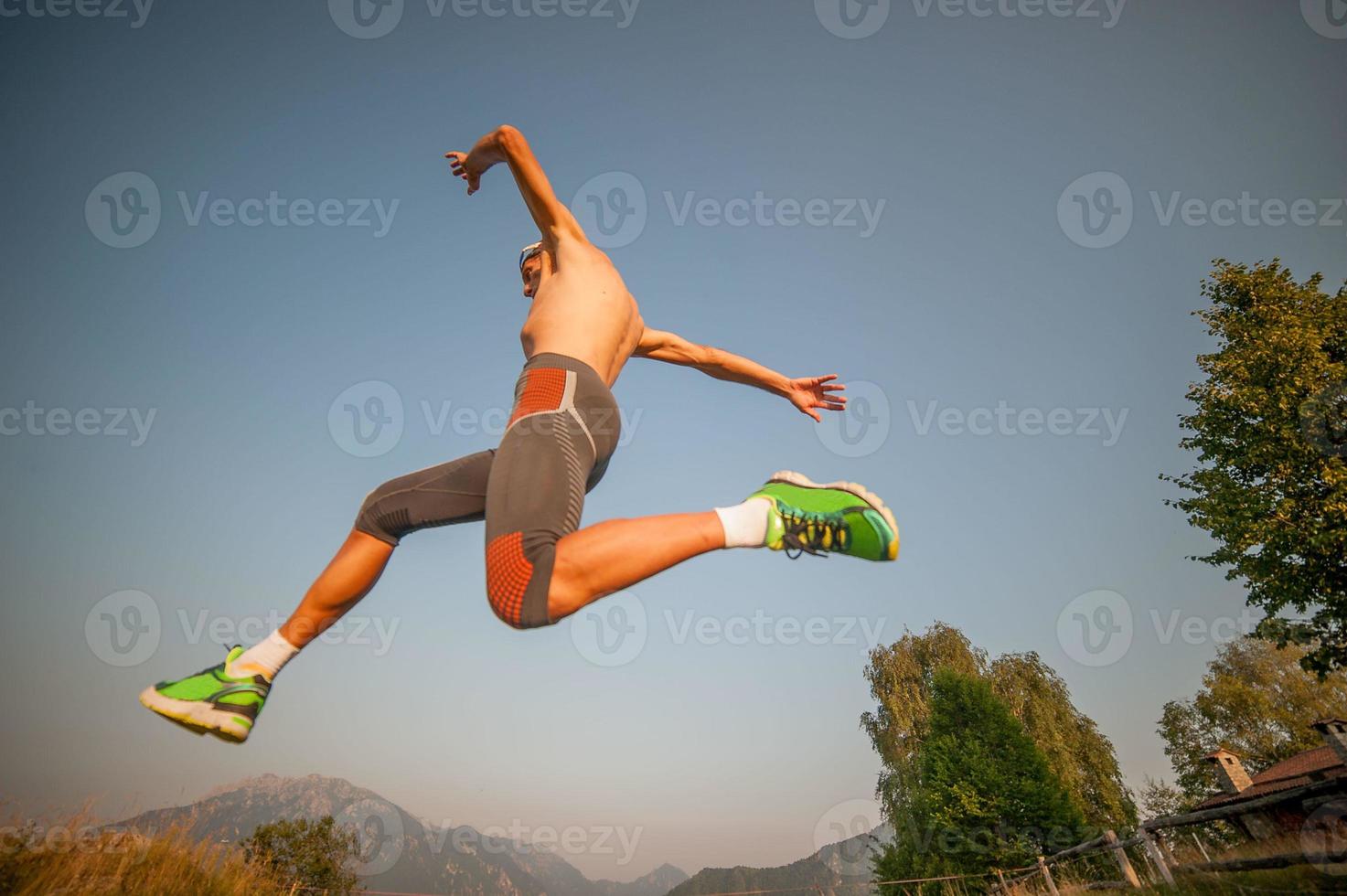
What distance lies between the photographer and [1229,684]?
80.1 feet

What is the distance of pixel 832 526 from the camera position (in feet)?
6.68

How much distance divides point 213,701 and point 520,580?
1.30m

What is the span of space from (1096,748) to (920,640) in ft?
24.0

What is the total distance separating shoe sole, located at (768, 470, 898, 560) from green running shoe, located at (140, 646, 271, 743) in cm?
211

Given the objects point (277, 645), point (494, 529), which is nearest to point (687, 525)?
point (494, 529)

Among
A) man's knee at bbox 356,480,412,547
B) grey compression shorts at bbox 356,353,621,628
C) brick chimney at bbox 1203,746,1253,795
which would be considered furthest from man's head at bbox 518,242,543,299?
brick chimney at bbox 1203,746,1253,795

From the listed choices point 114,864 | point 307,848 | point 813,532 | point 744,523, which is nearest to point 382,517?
point 744,523

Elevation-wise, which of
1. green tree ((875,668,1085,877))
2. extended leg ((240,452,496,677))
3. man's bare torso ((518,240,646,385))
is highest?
man's bare torso ((518,240,646,385))

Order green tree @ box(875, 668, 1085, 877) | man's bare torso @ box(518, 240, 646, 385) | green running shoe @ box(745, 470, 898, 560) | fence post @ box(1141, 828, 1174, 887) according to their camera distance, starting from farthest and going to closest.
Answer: green tree @ box(875, 668, 1085, 877)
fence post @ box(1141, 828, 1174, 887)
man's bare torso @ box(518, 240, 646, 385)
green running shoe @ box(745, 470, 898, 560)

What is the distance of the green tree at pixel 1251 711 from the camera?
73.3 ft

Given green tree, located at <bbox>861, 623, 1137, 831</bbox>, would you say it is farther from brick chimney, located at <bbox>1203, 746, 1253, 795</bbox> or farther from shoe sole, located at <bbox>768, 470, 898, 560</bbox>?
shoe sole, located at <bbox>768, 470, 898, 560</bbox>

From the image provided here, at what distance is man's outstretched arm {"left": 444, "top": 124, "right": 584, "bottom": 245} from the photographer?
2.38 metres

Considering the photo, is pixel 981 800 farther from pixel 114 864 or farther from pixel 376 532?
pixel 376 532

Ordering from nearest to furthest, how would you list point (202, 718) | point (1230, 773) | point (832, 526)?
point (202, 718) < point (832, 526) < point (1230, 773)
